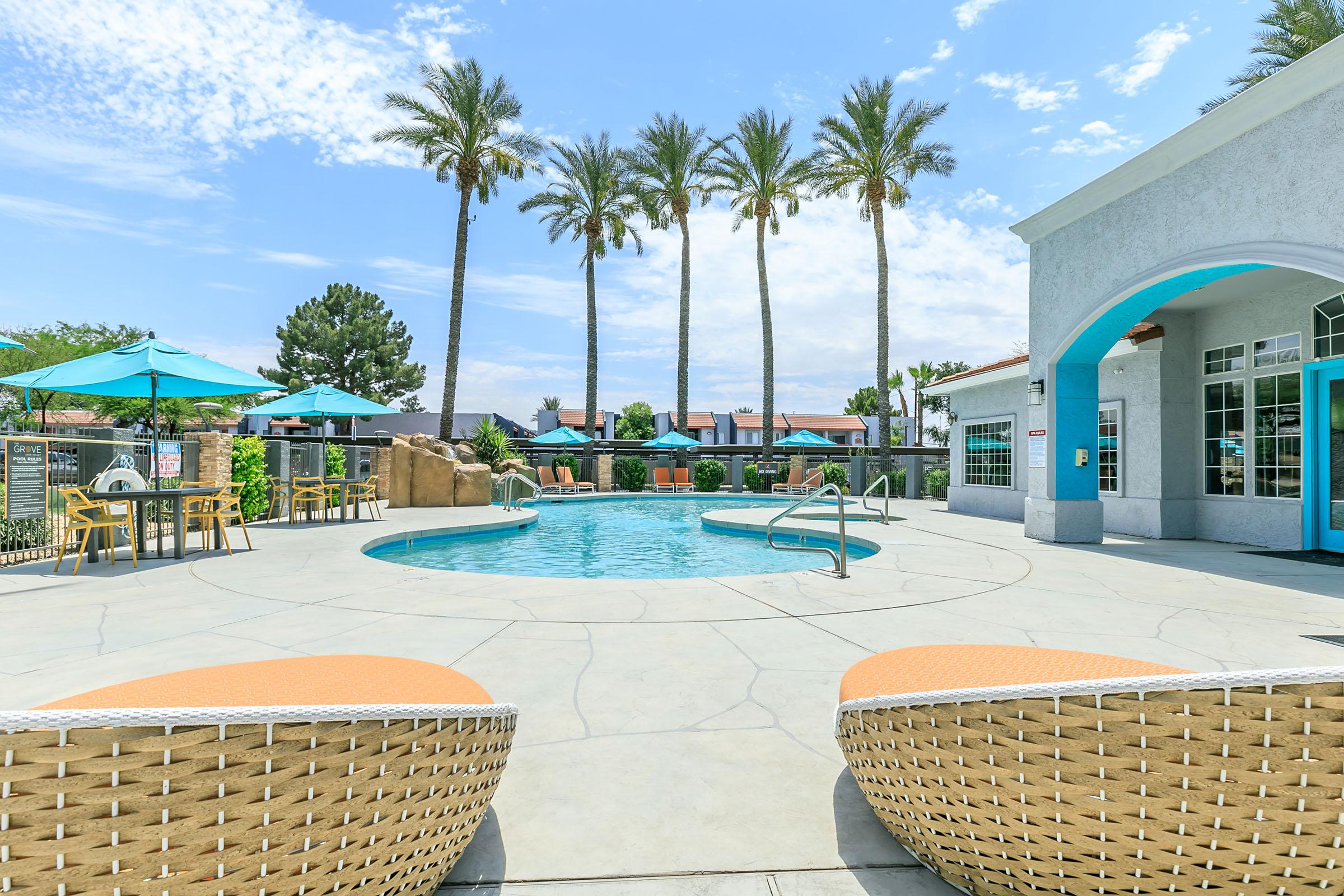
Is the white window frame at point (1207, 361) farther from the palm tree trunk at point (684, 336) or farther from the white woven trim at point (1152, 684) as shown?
the palm tree trunk at point (684, 336)

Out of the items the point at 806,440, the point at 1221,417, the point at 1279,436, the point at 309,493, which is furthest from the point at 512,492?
the point at 1279,436

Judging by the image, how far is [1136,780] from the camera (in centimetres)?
142

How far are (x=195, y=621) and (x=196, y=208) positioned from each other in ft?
67.5

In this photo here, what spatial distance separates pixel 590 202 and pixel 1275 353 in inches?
876

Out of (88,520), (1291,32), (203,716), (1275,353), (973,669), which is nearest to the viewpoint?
(203,716)

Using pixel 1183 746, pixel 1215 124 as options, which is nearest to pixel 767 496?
pixel 1215 124

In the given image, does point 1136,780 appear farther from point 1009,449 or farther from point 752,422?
point 752,422

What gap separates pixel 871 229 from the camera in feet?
79.3

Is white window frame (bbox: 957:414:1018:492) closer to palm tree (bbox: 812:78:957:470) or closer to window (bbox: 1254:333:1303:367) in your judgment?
palm tree (bbox: 812:78:957:470)

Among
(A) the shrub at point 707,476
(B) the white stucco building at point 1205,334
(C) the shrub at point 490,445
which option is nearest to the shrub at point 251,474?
(C) the shrub at point 490,445

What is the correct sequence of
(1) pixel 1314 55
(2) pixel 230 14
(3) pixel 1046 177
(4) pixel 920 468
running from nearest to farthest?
(1) pixel 1314 55, (2) pixel 230 14, (3) pixel 1046 177, (4) pixel 920 468

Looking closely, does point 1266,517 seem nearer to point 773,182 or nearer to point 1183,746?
point 1183,746

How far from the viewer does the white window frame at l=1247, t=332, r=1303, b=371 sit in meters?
9.55

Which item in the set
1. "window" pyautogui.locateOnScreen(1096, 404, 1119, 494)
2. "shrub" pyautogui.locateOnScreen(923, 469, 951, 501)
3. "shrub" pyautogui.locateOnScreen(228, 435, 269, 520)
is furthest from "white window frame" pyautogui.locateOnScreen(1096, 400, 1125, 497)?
"shrub" pyautogui.locateOnScreen(228, 435, 269, 520)
